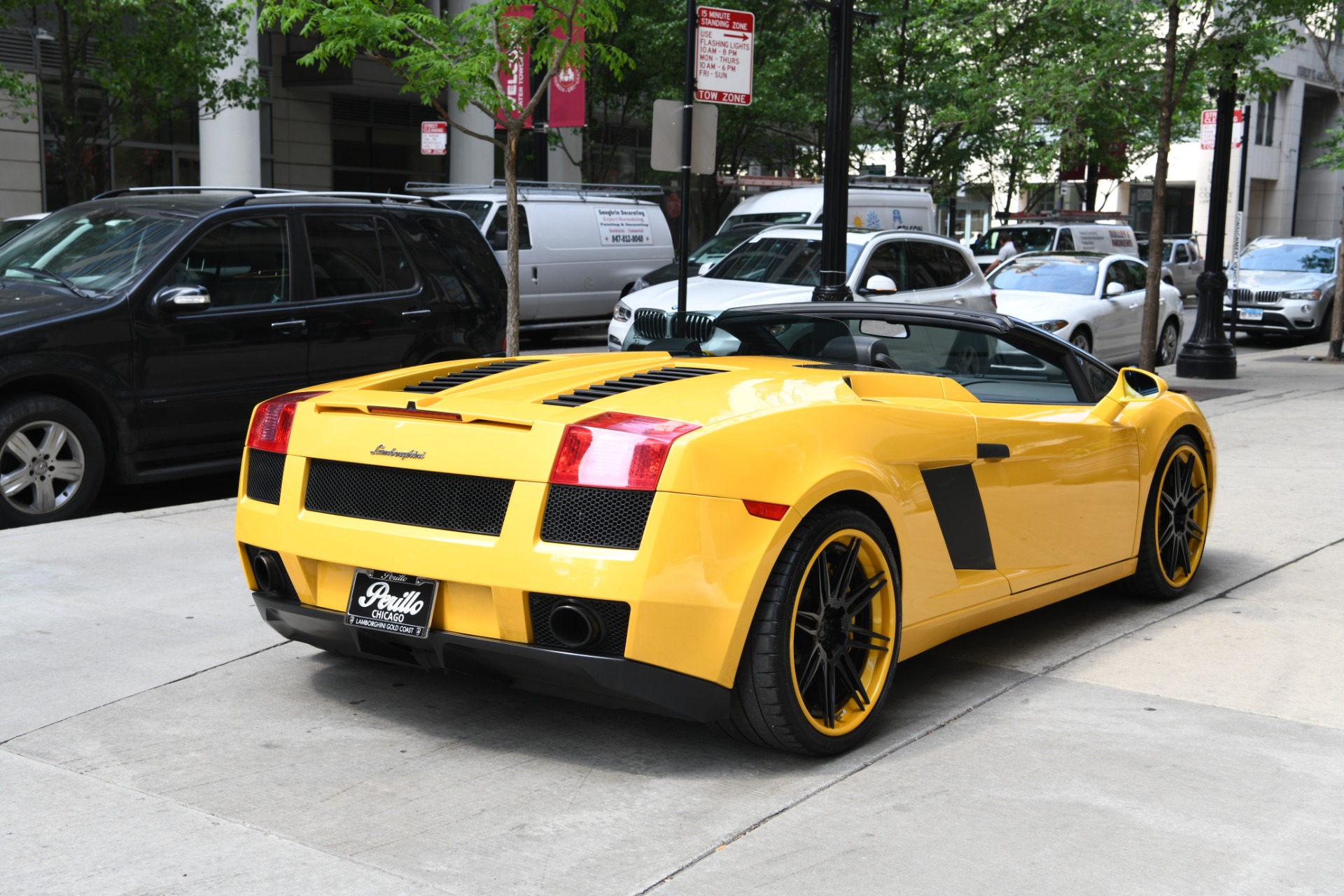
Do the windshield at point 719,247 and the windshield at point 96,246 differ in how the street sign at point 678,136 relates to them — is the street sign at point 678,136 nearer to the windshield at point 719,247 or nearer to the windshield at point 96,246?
the windshield at point 96,246

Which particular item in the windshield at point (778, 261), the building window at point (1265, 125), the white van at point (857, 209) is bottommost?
the windshield at point (778, 261)

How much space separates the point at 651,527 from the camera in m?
3.71

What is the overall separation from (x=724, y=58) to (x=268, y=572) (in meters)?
7.28

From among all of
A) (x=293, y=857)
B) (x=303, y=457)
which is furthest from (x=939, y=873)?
(x=303, y=457)

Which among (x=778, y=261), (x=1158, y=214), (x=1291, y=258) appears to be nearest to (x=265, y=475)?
(x=778, y=261)

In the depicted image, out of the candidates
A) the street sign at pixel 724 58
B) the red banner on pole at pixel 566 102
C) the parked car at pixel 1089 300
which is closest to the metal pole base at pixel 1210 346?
the parked car at pixel 1089 300

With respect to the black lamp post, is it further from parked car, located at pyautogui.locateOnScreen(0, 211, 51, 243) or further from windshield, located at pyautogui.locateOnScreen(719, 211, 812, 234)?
parked car, located at pyautogui.locateOnScreen(0, 211, 51, 243)

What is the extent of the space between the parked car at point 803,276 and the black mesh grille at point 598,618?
31.1ft

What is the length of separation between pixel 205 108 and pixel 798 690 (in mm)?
19208

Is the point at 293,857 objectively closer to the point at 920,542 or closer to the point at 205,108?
the point at 920,542

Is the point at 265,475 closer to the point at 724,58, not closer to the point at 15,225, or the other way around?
the point at 724,58

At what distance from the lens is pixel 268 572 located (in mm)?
4383

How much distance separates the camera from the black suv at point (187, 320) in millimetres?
7406

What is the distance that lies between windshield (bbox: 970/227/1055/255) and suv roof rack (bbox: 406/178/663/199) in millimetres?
10779
